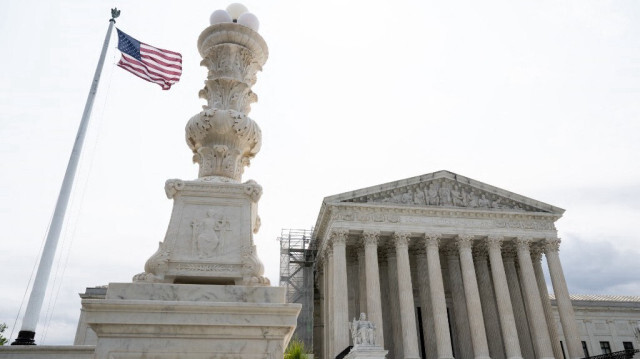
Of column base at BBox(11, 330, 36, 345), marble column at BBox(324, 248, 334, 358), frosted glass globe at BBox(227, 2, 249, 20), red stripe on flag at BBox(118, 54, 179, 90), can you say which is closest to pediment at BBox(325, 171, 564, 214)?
marble column at BBox(324, 248, 334, 358)

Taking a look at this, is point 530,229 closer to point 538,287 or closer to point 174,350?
point 538,287

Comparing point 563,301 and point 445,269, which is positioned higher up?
point 445,269

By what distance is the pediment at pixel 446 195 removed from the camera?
38.7m

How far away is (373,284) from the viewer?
3475 cm

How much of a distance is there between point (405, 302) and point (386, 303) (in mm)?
4939

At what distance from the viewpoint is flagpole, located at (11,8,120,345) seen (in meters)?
11.0

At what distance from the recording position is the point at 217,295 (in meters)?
4.24

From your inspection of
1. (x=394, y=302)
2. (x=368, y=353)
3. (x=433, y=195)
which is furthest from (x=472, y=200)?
(x=368, y=353)

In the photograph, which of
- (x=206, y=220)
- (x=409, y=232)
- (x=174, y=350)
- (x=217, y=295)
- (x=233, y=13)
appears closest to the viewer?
(x=174, y=350)

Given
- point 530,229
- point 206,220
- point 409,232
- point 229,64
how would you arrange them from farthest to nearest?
point 530,229 < point 409,232 < point 229,64 < point 206,220

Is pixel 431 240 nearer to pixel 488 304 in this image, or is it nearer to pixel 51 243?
pixel 488 304

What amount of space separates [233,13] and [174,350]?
4695 millimetres

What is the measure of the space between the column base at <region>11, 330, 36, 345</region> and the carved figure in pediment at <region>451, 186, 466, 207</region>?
3446cm

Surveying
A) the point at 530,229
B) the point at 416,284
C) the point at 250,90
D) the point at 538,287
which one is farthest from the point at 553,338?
the point at 250,90
